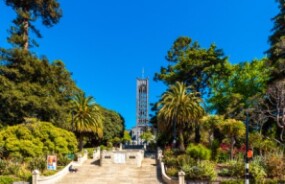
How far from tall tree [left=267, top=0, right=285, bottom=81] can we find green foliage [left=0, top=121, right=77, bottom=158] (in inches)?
830

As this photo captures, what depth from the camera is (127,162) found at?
36688 mm

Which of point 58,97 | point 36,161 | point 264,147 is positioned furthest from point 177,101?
point 36,161

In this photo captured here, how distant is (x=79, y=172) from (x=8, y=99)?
11.8 metres

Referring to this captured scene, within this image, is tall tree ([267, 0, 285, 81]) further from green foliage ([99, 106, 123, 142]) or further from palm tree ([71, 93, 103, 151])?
green foliage ([99, 106, 123, 142])

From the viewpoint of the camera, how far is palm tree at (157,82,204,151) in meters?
40.9

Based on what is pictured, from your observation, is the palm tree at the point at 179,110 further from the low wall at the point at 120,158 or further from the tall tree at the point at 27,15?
the tall tree at the point at 27,15

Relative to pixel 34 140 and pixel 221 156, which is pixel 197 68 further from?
pixel 34 140

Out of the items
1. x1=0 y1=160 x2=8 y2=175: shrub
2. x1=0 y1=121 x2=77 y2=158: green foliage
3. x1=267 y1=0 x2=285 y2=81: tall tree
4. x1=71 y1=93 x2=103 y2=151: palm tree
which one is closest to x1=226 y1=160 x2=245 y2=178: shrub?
x1=267 y1=0 x2=285 y2=81: tall tree

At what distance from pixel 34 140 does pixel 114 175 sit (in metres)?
7.98

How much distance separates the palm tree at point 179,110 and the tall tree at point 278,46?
10.2 m

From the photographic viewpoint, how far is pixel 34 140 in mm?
32281

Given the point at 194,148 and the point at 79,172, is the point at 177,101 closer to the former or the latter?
the point at 194,148

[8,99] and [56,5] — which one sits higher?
[56,5]

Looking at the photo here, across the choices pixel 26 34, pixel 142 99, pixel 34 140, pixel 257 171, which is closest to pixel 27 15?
pixel 26 34
